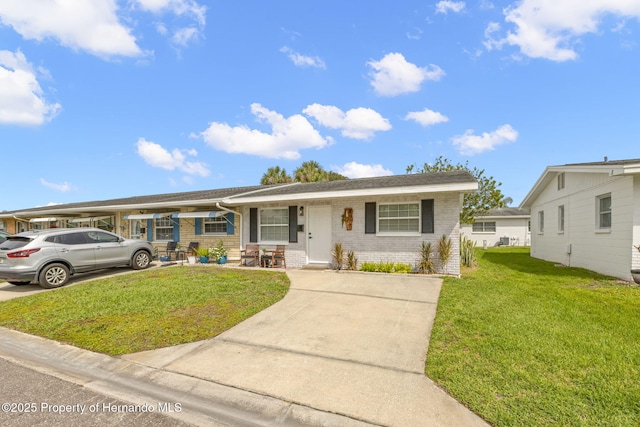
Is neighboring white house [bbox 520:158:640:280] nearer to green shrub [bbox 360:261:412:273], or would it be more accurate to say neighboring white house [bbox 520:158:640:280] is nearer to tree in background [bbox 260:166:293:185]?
green shrub [bbox 360:261:412:273]

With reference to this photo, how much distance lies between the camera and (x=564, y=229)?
12742mm

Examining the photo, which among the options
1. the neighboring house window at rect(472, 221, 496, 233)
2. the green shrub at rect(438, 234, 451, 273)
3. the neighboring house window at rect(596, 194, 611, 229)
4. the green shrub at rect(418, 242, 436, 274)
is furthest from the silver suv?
the neighboring house window at rect(472, 221, 496, 233)

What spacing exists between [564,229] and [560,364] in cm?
1200

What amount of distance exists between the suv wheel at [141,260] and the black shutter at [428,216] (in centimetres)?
993

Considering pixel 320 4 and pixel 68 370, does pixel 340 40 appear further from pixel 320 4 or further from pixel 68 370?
pixel 68 370

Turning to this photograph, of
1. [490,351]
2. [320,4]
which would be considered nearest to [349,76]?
[320,4]

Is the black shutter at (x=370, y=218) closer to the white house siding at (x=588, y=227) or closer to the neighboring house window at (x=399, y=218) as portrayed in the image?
the neighboring house window at (x=399, y=218)

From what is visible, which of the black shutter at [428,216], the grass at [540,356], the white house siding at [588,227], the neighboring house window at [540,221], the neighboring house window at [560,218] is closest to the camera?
the grass at [540,356]

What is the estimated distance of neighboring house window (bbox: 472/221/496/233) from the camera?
26.2 m

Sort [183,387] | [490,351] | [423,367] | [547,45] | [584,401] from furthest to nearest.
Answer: [547,45] < [490,351] < [423,367] < [183,387] < [584,401]

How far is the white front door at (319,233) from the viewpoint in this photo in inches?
424

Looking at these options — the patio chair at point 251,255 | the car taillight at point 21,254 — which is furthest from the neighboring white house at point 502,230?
the car taillight at point 21,254

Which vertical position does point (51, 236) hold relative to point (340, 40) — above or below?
below

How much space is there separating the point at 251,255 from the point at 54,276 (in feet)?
18.6
